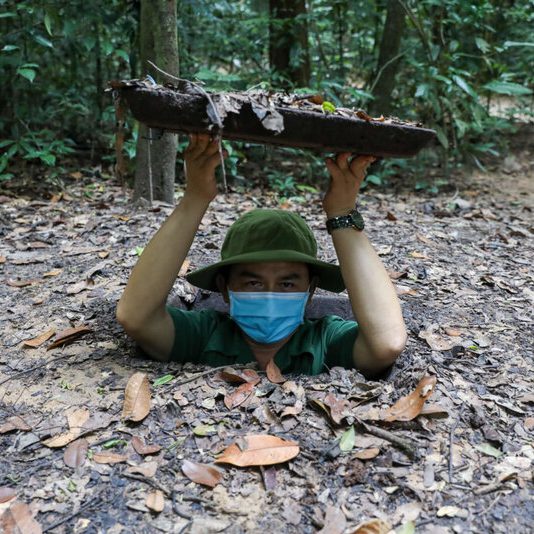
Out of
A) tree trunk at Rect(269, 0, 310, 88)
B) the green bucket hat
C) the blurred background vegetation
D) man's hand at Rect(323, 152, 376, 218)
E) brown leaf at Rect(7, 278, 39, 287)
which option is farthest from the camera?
tree trunk at Rect(269, 0, 310, 88)

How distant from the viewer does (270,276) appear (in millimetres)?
2666

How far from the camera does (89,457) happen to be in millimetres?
1896

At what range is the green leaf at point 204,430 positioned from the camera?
2.00 metres

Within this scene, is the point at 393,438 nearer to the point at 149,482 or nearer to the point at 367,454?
the point at 367,454

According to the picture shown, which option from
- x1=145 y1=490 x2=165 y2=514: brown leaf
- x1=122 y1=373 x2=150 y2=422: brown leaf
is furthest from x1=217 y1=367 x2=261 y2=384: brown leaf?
x1=145 y1=490 x2=165 y2=514: brown leaf

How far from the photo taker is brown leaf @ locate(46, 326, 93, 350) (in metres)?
2.77

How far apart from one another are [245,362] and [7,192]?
3802 millimetres

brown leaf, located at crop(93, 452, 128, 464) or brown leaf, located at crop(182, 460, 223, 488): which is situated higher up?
brown leaf, located at crop(182, 460, 223, 488)

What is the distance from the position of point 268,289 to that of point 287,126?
33.5 inches

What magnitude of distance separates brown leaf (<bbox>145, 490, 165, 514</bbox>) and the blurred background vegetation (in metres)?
4.08

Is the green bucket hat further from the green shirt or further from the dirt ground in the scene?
the dirt ground

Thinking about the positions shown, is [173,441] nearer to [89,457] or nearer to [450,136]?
[89,457]

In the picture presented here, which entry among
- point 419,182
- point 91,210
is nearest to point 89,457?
point 91,210

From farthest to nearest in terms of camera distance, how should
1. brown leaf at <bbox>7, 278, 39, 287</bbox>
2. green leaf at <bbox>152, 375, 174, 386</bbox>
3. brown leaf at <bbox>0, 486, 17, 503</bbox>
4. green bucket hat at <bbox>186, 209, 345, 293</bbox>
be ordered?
brown leaf at <bbox>7, 278, 39, 287</bbox> < green bucket hat at <bbox>186, 209, 345, 293</bbox> < green leaf at <bbox>152, 375, 174, 386</bbox> < brown leaf at <bbox>0, 486, 17, 503</bbox>
